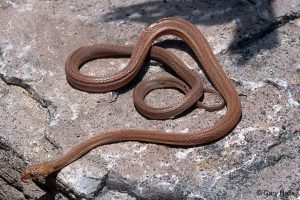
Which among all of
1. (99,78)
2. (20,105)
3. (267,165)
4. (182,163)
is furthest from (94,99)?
(267,165)

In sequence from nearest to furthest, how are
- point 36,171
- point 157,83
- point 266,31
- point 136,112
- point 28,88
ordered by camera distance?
point 36,171 < point 136,112 < point 157,83 < point 28,88 < point 266,31

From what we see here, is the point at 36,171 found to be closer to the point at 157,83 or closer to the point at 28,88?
the point at 28,88

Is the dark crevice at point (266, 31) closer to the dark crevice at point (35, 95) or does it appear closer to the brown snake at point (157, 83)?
the brown snake at point (157, 83)

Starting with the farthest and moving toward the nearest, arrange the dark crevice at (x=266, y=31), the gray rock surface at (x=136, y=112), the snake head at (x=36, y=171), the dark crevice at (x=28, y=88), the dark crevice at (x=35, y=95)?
1. the dark crevice at (x=266, y=31)
2. the dark crevice at (x=28, y=88)
3. the dark crevice at (x=35, y=95)
4. the snake head at (x=36, y=171)
5. the gray rock surface at (x=136, y=112)

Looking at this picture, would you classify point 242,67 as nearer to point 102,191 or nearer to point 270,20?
point 270,20

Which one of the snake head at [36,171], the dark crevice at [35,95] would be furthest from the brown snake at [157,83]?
the dark crevice at [35,95]

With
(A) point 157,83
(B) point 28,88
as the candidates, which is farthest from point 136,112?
(B) point 28,88
